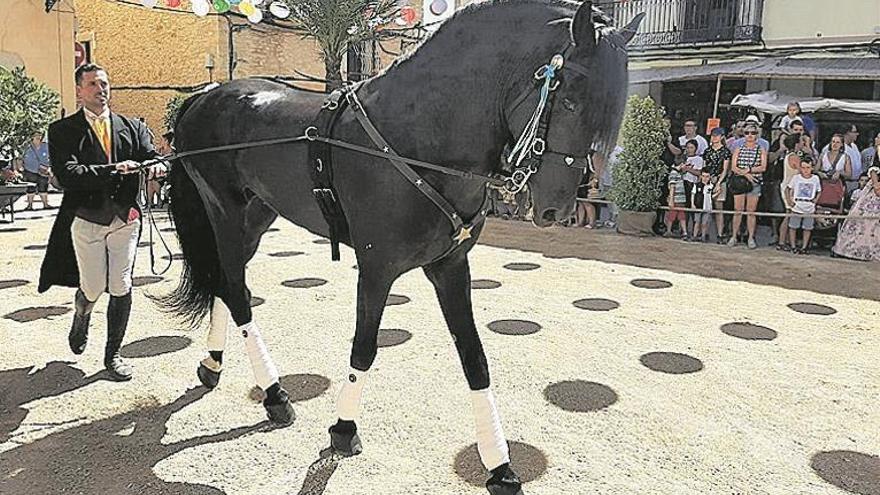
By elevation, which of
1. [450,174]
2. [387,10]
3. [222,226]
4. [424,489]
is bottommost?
[424,489]

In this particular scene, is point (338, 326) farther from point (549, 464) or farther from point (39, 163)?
point (39, 163)

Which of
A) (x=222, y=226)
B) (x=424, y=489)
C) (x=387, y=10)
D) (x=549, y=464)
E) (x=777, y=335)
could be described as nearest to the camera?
(x=424, y=489)

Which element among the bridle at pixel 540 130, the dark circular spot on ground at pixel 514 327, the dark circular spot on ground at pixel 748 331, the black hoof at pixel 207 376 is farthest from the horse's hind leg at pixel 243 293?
the dark circular spot on ground at pixel 748 331

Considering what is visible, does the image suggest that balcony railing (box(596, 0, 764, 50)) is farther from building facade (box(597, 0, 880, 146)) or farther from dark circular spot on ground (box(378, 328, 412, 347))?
dark circular spot on ground (box(378, 328, 412, 347))

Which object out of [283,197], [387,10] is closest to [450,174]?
[283,197]

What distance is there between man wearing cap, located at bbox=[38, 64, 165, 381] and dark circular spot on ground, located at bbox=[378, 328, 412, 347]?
4.92 ft

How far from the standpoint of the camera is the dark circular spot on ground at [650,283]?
6.28 m

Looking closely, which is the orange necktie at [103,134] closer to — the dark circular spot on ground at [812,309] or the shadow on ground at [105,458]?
the shadow on ground at [105,458]

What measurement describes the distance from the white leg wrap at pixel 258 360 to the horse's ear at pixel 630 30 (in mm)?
2142

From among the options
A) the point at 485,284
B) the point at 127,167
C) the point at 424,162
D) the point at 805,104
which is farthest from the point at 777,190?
the point at 127,167

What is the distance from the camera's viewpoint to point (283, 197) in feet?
10.0

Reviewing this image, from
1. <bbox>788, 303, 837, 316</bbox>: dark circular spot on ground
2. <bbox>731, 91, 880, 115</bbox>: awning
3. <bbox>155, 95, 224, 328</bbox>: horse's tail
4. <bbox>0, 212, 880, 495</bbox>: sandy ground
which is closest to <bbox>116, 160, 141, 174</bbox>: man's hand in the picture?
<bbox>155, 95, 224, 328</bbox>: horse's tail

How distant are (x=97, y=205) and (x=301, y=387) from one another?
1.44 metres

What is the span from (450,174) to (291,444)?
144cm
